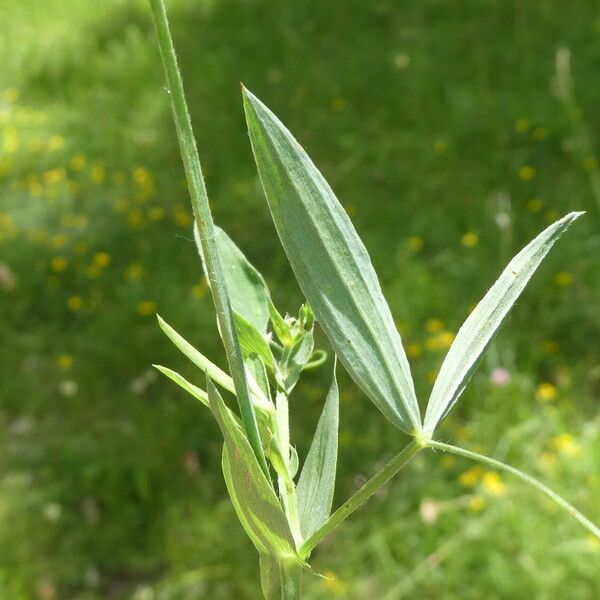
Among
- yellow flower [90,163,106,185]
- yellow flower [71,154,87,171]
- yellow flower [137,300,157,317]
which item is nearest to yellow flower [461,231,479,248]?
yellow flower [137,300,157,317]

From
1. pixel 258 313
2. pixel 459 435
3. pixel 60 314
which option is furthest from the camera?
pixel 60 314

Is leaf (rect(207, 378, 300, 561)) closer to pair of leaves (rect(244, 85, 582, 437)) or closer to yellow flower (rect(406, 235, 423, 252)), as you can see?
pair of leaves (rect(244, 85, 582, 437))

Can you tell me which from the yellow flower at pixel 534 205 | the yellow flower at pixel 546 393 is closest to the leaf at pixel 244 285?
the yellow flower at pixel 546 393

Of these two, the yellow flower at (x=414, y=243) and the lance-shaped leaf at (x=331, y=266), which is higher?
the lance-shaped leaf at (x=331, y=266)

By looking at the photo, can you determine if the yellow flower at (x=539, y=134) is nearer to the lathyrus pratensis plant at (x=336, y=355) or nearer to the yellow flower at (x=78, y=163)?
the yellow flower at (x=78, y=163)

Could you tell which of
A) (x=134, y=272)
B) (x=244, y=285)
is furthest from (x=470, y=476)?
(x=244, y=285)

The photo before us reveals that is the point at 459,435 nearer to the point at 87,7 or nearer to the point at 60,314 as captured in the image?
the point at 60,314

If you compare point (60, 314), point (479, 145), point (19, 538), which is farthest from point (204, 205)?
point (479, 145)

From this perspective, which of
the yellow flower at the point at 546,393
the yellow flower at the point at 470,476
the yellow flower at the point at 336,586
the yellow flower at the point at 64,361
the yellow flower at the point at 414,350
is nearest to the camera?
the yellow flower at the point at 336,586
